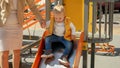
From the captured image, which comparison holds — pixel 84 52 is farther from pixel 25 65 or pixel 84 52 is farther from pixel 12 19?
pixel 25 65

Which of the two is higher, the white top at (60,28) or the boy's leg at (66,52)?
the white top at (60,28)

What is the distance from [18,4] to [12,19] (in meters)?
0.23

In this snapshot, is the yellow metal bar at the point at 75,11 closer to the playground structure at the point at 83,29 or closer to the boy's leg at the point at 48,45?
the playground structure at the point at 83,29

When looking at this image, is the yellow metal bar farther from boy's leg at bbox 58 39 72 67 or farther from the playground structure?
boy's leg at bbox 58 39 72 67

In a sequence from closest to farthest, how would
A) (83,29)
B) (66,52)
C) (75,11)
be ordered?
(66,52) < (83,29) < (75,11)

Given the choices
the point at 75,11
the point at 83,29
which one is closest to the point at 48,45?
the point at 83,29

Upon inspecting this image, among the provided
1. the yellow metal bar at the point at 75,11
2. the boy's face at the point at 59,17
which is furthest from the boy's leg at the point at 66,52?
the yellow metal bar at the point at 75,11

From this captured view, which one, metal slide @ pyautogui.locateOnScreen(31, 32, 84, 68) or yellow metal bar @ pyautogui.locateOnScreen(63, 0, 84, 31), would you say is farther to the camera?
yellow metal bar @ pyautogui.locateOnScreen(63, 0, 84, 31)

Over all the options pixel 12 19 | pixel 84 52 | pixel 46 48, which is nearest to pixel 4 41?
pixel 12 19

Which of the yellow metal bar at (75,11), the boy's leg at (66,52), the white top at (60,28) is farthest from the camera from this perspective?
the yellow metal bar at (75,11)

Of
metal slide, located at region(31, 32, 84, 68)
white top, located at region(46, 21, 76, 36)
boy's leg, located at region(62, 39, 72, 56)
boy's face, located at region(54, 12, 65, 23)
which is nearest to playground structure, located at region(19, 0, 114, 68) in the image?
metal slide, located at region(31, 32, 84, 68)

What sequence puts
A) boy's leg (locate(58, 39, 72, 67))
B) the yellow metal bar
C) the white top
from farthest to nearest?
1. the yellow metal bar
2. the white top
3. boy's leg (locate(58, 39, 72, 67))

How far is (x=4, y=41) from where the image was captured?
4973 millimetres

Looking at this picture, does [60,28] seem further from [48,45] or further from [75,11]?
[75,11]
